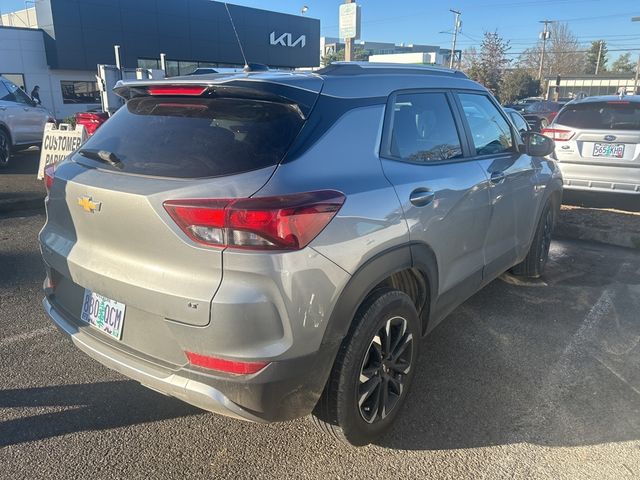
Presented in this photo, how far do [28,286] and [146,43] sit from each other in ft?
86.6

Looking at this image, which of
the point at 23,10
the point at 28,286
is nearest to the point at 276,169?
the point at 28,286

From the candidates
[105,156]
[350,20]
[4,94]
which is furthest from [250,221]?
[350,20]

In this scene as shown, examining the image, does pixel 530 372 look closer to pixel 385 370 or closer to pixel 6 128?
pixel 385 370

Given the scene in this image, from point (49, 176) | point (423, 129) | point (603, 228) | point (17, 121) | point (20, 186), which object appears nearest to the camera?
point (49, 176)

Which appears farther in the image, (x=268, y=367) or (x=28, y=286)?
(x=28, y=286)

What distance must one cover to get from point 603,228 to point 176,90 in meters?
5.83

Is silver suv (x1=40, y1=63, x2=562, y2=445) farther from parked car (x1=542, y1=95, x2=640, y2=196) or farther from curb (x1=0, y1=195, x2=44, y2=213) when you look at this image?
parked car (x1=542, y1=95, x2=640, y2=196)

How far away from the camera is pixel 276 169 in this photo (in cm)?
215

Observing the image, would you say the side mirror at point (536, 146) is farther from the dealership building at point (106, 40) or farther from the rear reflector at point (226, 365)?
the dealership building at point (106, 40)

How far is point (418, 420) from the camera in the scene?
2.94 meters

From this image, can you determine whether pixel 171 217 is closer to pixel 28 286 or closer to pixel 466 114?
pixel 466 114

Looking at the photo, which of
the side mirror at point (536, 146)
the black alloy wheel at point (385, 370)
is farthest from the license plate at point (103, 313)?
the side mirror at point (536, 146)

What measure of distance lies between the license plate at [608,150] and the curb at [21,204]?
317 inches

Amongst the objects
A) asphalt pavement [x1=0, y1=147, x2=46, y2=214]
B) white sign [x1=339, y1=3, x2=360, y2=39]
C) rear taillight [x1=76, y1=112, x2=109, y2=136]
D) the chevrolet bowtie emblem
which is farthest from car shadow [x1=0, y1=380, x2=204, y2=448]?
white sign [x1=339, y1=3, x2=360, y2=39]
